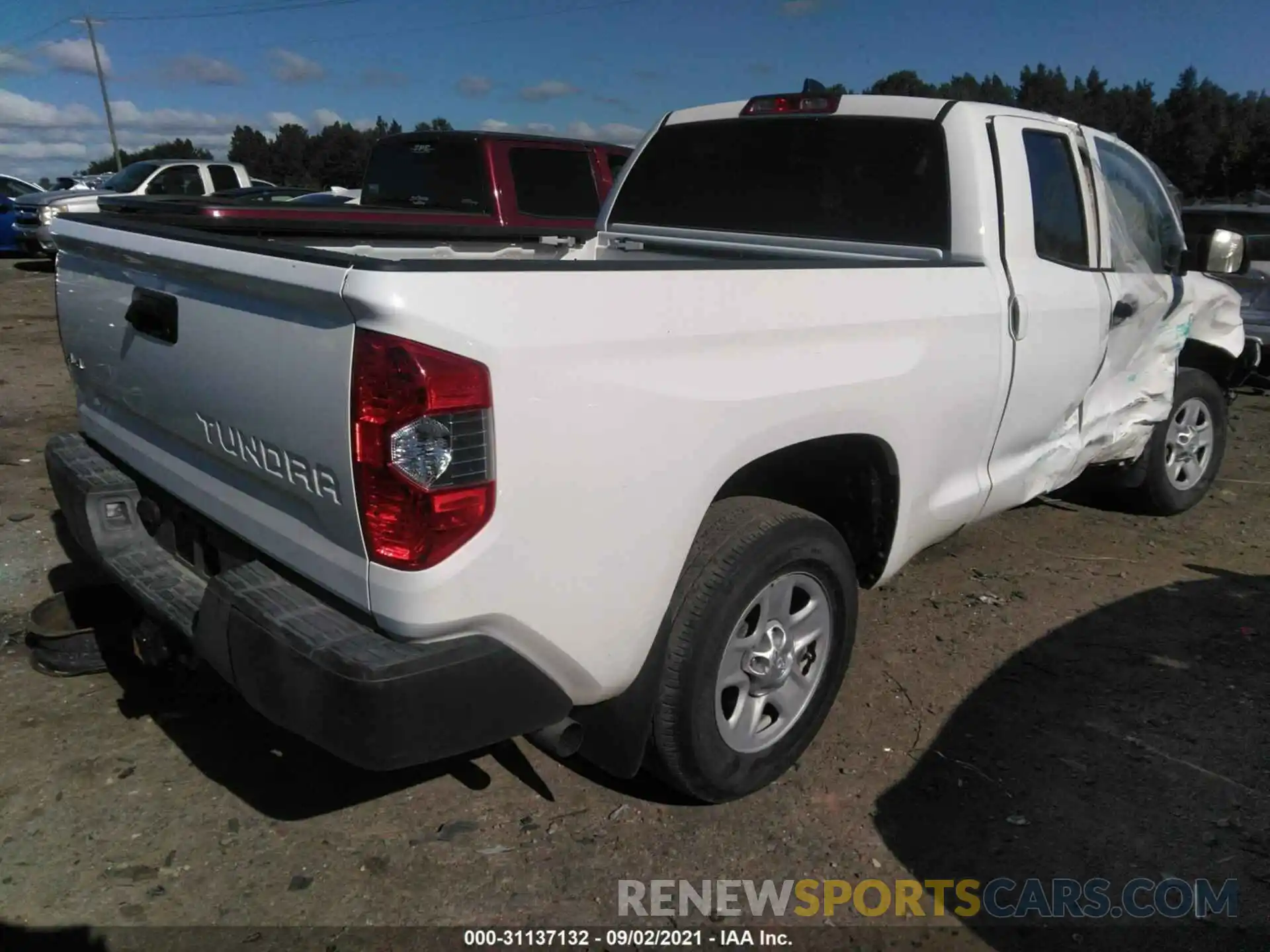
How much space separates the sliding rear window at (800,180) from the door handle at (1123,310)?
104 centimetres

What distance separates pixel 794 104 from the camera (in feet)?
13.0

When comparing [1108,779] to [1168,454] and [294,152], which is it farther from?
[294,152]

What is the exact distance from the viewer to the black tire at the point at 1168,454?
500 centimetres

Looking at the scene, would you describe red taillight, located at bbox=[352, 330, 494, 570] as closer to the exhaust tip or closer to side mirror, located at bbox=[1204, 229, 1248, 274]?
the exhaust tip

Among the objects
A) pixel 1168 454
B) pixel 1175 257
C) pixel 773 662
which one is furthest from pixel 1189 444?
pixel 773 662

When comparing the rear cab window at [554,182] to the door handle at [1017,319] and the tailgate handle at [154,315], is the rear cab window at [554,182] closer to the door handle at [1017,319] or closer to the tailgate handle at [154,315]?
the door handle at [1017,319]

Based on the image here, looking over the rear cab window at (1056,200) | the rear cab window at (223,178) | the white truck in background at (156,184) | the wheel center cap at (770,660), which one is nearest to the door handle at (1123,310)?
the rear cab window at (1056,200)

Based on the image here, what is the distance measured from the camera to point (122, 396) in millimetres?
2875

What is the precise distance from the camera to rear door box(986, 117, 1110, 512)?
3.49 metres

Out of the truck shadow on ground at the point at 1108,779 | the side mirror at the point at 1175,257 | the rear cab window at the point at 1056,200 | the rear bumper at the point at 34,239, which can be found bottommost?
the truck shadow on ground at the point at 1108,779

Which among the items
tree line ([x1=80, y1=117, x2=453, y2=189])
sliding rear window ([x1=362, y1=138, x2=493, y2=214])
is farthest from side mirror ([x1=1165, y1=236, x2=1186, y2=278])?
tree line ([x1=80, y1=117, x2=453, y2=189])

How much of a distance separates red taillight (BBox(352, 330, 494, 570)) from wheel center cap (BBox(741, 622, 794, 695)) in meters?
1.14

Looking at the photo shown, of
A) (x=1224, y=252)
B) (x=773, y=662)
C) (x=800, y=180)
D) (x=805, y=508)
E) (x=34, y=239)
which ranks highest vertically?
(x=800, y=180)

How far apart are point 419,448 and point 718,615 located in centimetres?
100
